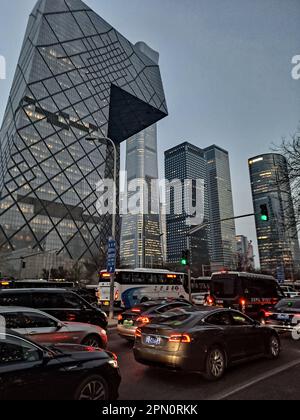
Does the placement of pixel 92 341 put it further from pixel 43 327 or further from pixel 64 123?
pixel 64 123

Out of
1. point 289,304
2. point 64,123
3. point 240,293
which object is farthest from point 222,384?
point 64,123

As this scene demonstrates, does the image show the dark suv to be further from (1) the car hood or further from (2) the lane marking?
(2) the lane marking

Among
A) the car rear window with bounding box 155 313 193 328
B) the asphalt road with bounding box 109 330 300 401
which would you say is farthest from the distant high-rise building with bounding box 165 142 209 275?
the asphalt road with bounding box 109 330 300 401

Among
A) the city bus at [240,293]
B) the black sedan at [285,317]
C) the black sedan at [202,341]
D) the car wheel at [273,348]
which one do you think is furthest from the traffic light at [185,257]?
the black sedan at [202,341]

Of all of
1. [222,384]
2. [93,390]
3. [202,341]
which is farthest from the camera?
[202,341]

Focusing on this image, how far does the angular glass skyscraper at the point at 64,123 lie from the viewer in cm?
8150

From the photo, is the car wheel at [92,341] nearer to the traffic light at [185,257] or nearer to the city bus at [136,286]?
the traffic light at [185,257]

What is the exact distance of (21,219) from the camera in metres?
79.8

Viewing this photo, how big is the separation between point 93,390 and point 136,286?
69.6 ft

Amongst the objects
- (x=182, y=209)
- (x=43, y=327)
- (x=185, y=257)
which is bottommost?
(x=43, y=327)

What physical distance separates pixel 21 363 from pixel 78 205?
306 ft

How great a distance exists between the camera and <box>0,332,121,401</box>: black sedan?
3.25 meters

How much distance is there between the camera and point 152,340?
5973 millimetres

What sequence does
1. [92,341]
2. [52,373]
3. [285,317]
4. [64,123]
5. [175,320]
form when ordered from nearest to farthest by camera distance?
1. [52,373]
2. [175,320]
3. [92,341]
4. [285,317]
5. [64,123]
